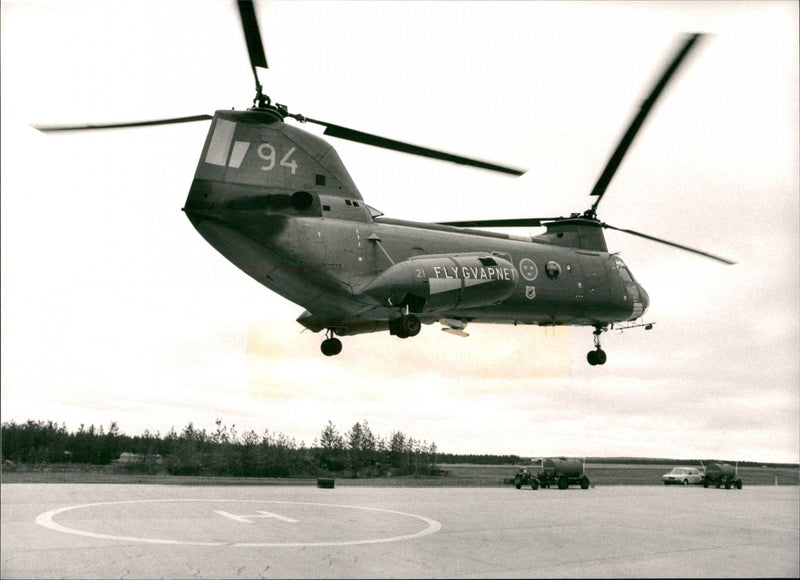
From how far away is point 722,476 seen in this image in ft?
159

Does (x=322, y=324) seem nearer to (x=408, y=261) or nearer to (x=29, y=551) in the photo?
(x=408, y=261)

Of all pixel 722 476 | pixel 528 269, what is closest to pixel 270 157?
pixel 528 269

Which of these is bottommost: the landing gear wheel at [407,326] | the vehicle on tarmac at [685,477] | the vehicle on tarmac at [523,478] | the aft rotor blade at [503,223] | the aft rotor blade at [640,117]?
the vehicle on tarmac at [523,478]

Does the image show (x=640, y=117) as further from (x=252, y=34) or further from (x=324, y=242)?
(x=252, y=34)

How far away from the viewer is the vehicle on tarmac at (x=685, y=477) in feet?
174

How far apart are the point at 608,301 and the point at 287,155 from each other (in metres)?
11.8

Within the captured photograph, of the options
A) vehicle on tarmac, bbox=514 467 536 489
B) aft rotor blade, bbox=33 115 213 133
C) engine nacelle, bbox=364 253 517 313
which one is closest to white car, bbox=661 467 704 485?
vehicle on tarmac, bbox=514 467 536 489

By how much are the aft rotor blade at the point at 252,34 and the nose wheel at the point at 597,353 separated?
14515 millimetres

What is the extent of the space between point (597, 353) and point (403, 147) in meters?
11.6

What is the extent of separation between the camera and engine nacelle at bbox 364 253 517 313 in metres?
16.8

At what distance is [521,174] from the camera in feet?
50.4

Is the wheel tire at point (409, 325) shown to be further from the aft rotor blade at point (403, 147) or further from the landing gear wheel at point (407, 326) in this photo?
the aft rotor blade at point (403, 147)

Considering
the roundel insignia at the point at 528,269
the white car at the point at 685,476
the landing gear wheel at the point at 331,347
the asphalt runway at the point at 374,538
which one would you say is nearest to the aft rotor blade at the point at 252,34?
the landing gear wheel at the point at 331,347

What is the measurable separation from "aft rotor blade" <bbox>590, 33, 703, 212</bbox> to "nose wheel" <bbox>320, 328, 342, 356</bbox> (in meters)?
9.07
